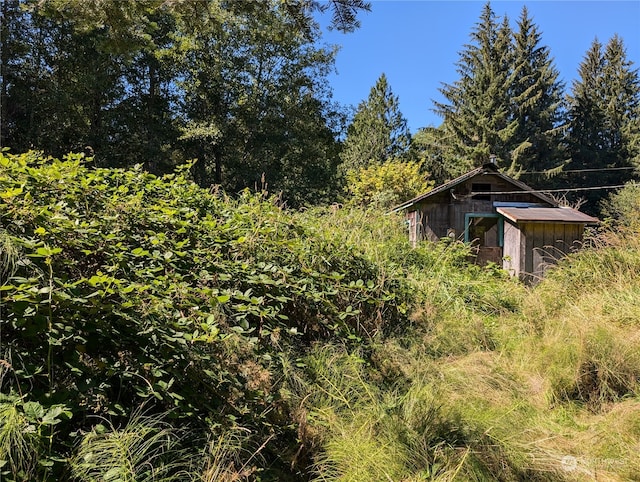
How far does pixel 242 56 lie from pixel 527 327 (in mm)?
15934

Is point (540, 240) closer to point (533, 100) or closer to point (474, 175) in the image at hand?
point (474, 175)

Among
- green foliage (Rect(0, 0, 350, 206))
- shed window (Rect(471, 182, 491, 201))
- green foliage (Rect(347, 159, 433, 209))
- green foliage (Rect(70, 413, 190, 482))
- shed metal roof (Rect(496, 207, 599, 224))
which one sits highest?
green foliage (Rect(0, 0, 350, 206))

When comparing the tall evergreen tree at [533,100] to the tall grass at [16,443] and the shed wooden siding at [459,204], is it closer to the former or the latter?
the shed wooden siding at [459,204]

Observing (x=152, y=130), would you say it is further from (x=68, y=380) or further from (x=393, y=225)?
(x=68, y=380)

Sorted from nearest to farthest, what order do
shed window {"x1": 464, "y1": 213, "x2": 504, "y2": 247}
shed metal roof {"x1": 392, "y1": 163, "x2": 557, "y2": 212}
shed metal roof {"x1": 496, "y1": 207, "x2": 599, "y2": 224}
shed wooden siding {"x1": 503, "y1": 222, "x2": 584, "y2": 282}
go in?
shed metal roof {"x1": 496, "y1": 207, "x2": 599, "y2": 224}
shed wooden siding {"x1": 503, "y1": 222, "x2": 584, "y2": 282}
shed window {"x1": 464, "y1": 213, "x2": 504, "y2": 247}
shed metal roof {"x1": 392, "y1": 163, "x2": 557, "y2": 212}

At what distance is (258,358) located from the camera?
2.40 metres

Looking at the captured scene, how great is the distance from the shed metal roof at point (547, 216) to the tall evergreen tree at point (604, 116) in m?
21.3

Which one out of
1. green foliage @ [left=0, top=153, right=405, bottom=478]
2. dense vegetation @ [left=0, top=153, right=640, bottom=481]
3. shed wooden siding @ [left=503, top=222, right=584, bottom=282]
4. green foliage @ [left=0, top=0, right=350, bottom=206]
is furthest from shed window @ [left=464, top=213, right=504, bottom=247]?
green foliage @ [left=0, top=0, right=350, bottom=206]

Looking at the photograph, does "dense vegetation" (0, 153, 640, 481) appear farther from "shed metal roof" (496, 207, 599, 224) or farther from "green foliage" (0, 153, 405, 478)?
"shed metal roof" (496, 207, 599, 224)

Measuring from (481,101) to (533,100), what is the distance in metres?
3.10

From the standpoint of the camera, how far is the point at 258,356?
233 cm

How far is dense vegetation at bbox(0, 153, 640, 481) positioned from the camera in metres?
1.55

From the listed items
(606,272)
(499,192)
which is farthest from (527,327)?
(499,192)

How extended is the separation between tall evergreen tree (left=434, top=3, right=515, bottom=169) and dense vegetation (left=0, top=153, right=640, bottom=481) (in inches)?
847
